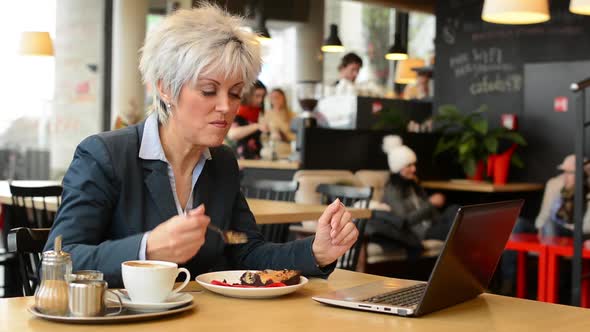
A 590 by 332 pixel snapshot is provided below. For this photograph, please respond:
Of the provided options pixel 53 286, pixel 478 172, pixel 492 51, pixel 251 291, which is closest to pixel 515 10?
pixel 478 172

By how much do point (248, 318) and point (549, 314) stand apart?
58 centimetres

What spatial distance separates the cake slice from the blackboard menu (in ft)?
22.7

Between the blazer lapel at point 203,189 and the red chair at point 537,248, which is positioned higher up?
the blazer lapel at point 203,189

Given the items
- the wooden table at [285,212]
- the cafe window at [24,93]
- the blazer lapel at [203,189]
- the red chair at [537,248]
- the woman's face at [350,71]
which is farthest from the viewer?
the woman's face at [350,71]

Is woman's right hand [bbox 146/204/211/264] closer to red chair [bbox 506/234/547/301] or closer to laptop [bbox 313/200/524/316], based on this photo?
laptop [bbox 313/200/524/316]

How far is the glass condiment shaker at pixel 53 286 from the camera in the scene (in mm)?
1434

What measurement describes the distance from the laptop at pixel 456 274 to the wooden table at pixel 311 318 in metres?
0.02

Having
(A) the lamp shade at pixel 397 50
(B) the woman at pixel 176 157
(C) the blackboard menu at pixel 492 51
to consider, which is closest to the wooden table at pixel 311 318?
A: (B) the woman at pixel 176 157

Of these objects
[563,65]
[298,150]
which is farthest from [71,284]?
[563,65]

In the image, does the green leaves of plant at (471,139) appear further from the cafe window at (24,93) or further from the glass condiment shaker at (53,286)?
the glass condiment shaker at (53,286)

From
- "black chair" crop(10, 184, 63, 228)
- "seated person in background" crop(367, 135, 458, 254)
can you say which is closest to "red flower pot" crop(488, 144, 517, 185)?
"seated person in background" crop(367, 135, 458, 254)

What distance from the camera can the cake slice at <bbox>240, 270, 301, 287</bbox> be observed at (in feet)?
5.73

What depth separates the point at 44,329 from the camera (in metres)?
1.36

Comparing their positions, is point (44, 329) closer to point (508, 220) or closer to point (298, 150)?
point (508, 220)
